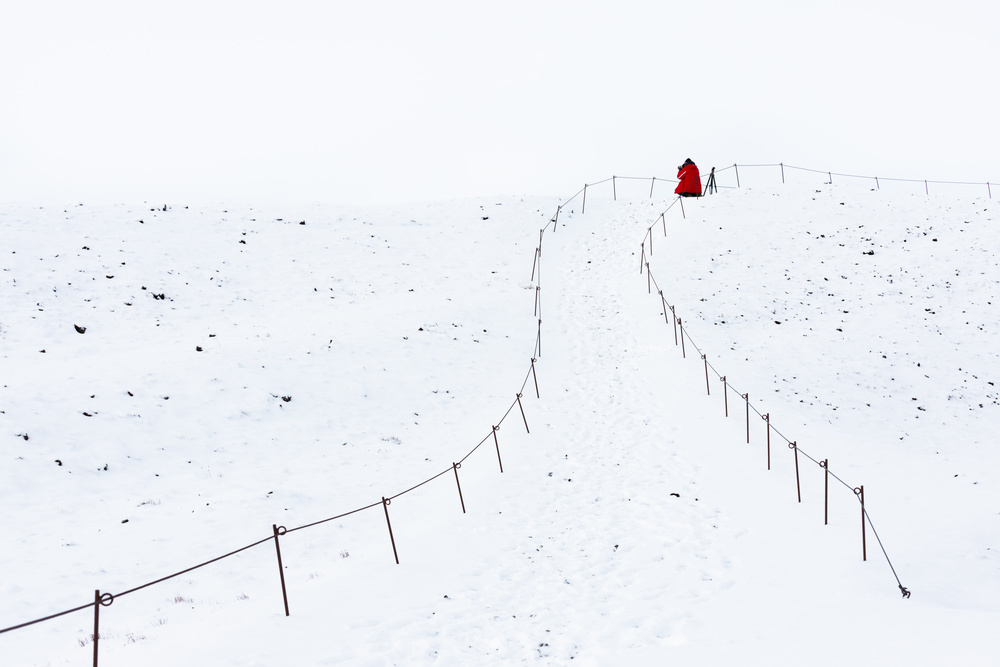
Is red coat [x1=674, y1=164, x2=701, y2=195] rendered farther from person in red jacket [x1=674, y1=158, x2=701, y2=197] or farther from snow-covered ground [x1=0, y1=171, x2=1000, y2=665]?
snow-covered ground [x1=0, y1=171, x2=1000, y2=665]

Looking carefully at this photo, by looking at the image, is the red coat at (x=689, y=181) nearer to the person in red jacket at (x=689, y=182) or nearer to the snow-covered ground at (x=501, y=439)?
the person in red jacket at (x=689, y=182)

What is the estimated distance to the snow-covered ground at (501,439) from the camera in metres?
7.35

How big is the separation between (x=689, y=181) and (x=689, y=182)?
53 millimetres

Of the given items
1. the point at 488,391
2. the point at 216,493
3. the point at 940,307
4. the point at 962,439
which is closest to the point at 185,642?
the point at 216,493

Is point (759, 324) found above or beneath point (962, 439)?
above

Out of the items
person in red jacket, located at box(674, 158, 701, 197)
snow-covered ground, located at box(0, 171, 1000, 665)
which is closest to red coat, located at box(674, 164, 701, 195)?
person in red jacket, located at box(674, 158, 701, 197)

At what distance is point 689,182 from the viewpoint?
3091 centimetres

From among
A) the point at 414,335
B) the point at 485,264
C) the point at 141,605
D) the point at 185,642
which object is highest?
the point at 485,264

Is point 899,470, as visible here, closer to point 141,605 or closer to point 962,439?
point 962,439

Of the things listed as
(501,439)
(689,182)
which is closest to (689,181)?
(689,182)

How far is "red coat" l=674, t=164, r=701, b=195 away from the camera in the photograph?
101 feet

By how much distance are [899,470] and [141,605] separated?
14788 millimetres

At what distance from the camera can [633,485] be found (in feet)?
37.4

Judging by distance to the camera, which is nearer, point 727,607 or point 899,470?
point 727,607
